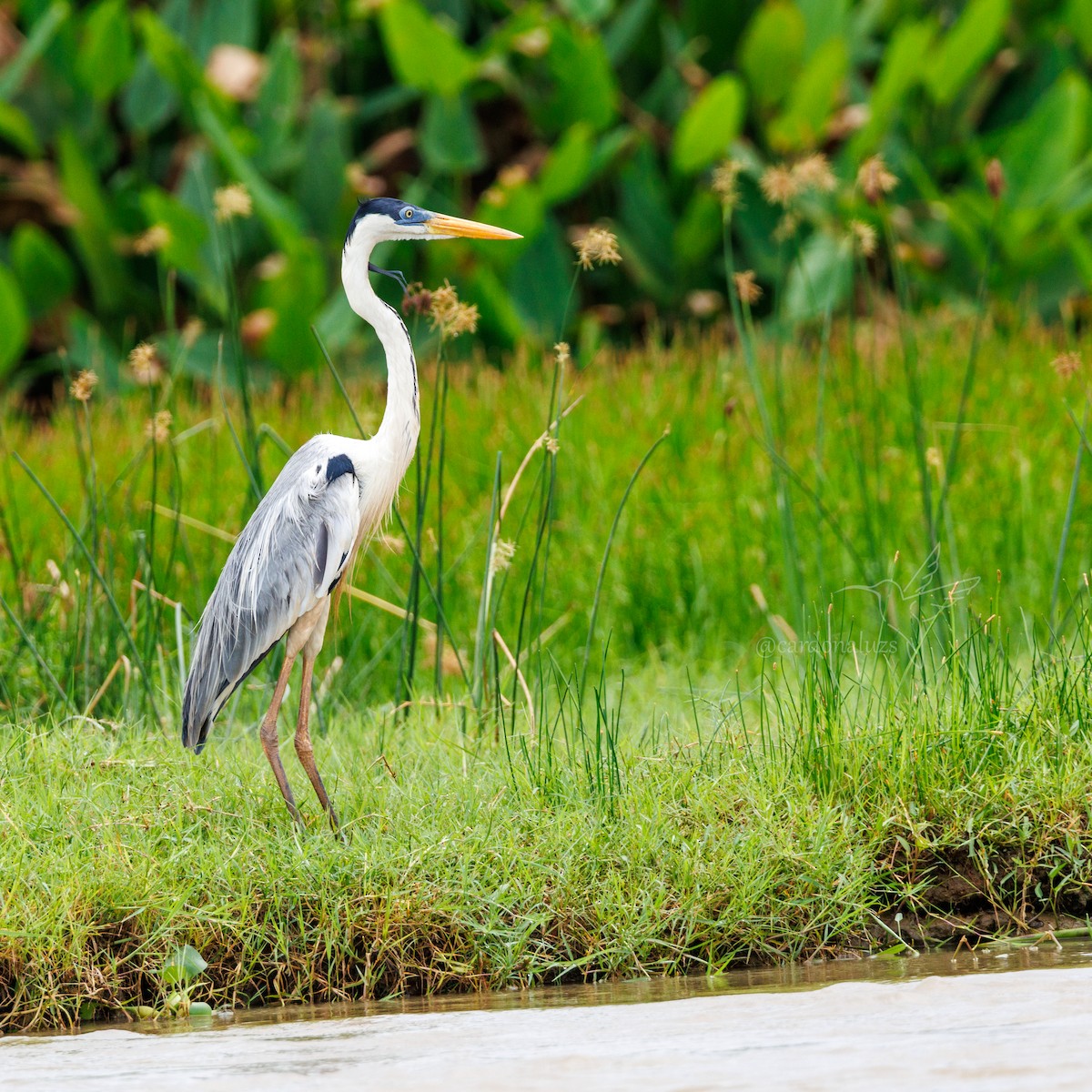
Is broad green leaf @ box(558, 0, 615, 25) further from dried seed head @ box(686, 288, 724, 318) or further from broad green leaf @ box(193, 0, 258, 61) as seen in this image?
broad green leaf @ box(193, 0, 258, 61)

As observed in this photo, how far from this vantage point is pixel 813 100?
30.6 ft

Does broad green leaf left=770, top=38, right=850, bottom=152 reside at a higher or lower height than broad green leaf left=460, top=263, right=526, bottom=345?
higher

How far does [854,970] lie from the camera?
304cm

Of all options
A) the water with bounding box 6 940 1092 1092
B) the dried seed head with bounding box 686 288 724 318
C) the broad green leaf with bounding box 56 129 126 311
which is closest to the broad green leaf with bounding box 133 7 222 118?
the broad green leaf with bounding box 56 129 126 311

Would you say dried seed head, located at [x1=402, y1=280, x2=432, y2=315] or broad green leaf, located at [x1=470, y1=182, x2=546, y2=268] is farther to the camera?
broad green leaf, located at [x1=470, y1=182, x2=546, y2=268]

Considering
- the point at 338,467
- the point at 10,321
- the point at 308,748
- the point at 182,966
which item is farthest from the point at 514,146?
the point at 182,966

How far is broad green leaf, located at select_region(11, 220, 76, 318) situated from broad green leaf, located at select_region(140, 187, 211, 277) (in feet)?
2.96

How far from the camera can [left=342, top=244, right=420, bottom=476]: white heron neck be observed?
3.82 m

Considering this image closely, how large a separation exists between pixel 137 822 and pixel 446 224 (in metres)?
1.69

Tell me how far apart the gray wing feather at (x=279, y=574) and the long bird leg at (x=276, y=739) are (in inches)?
3.0

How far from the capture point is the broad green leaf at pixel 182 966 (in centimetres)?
304

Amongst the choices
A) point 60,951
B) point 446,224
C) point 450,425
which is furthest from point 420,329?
point 60,951

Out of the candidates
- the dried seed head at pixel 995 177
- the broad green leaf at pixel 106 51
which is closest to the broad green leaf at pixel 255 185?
the broad green leaf at pixel 106 51

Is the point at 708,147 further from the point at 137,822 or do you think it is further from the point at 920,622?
the point at 137,822
